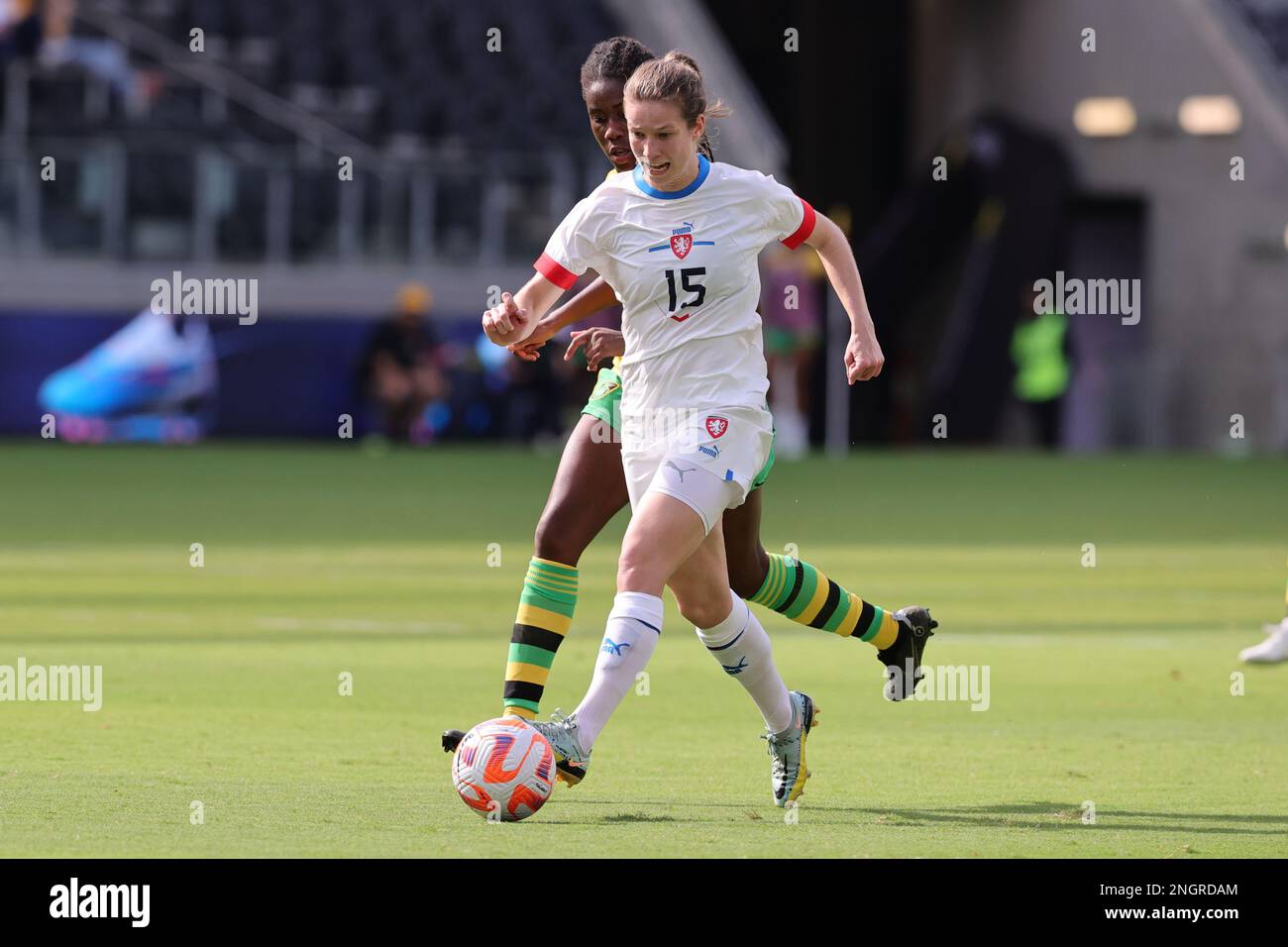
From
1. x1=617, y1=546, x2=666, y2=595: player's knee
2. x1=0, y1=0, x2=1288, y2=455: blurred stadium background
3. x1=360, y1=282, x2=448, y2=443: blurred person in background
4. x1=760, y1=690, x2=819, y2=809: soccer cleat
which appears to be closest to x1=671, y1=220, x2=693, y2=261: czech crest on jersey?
x1=617, y1=546, x2=666, y2=595: player's knee

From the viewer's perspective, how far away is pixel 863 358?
7.04 meters

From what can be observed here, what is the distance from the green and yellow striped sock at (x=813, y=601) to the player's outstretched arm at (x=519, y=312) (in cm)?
133

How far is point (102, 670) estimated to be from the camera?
1015 centimetres

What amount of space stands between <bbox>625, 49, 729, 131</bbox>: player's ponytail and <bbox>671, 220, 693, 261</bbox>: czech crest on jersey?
297mm

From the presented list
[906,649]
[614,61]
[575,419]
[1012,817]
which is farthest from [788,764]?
[575,419]

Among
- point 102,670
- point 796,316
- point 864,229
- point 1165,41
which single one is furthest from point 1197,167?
point 102,670

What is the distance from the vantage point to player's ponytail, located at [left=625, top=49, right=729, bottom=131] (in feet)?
22.3

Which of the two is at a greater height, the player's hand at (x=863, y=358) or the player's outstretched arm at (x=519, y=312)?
the player's outstretched arm at (x=519, y=312)

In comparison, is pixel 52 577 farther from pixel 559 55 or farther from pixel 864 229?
pixel 864 229

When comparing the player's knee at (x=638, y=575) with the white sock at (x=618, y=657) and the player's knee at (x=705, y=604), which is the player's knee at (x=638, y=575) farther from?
the player's knee at (x=705, y=604)

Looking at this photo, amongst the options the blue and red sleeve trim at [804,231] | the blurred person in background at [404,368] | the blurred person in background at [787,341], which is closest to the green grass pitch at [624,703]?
the blue and red sleeve trim at [804,231]

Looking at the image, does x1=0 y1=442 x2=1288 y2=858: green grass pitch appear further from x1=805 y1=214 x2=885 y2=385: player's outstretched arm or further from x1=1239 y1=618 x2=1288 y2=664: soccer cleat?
x1=805 y1=214 x2=885 y2=385: player's outstretched arm

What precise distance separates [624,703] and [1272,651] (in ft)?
9.19

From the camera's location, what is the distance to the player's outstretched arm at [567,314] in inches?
286
